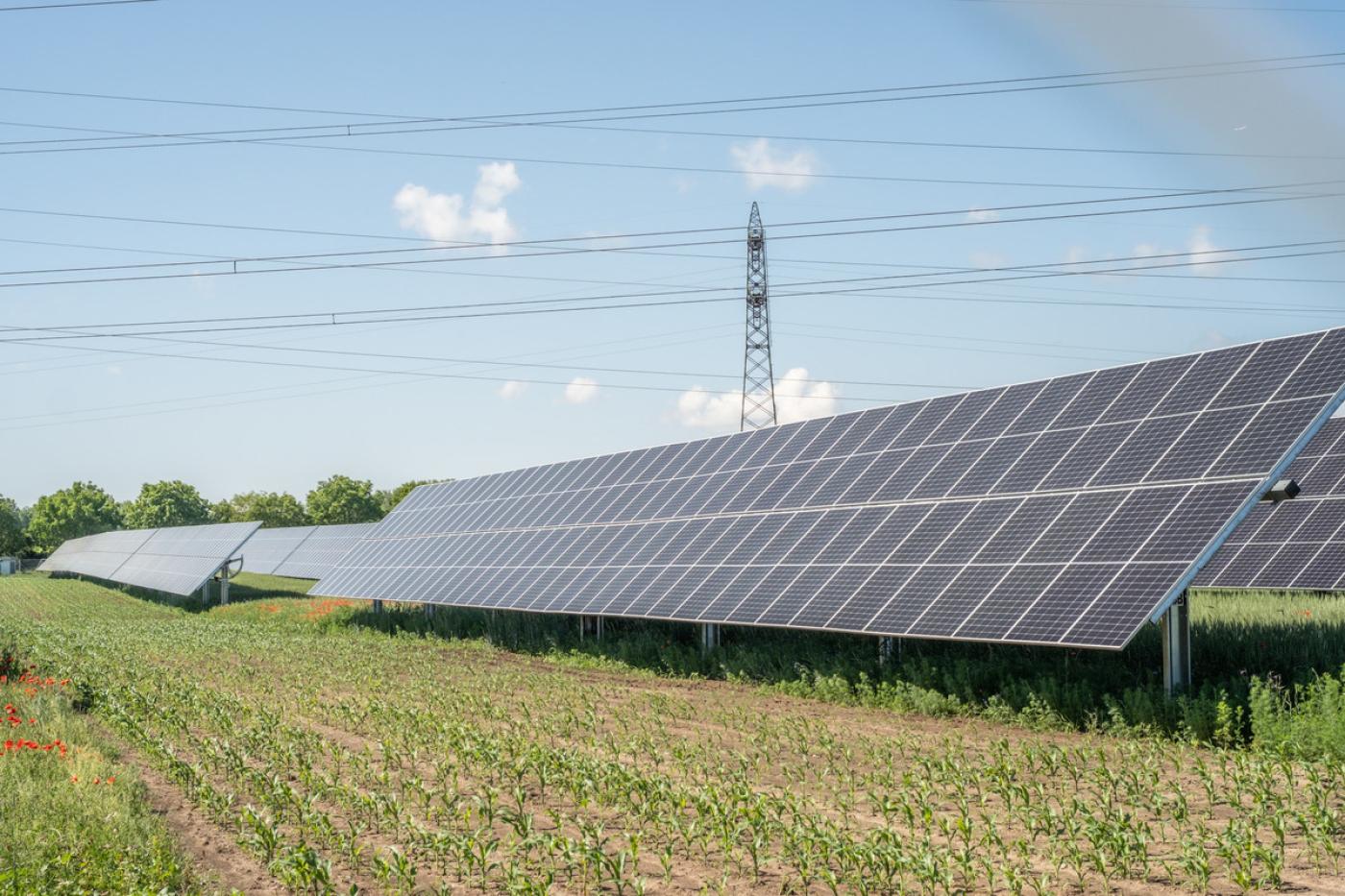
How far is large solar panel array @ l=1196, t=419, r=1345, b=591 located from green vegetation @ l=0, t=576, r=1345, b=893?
8292 millimetres

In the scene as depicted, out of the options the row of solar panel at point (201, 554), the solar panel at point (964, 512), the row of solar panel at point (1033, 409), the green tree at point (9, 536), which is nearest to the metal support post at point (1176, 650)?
the solar panel at point (964, 512)

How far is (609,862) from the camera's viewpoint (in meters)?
10.5

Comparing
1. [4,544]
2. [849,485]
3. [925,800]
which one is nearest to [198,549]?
[849,485]

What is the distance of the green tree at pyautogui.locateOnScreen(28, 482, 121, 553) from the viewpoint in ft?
474

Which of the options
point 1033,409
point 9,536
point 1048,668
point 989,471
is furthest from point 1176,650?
point 9,536

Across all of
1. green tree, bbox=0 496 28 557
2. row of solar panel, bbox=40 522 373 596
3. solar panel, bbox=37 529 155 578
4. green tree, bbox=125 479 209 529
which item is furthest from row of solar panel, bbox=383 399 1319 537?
green tree, bbox=125 479 209 529

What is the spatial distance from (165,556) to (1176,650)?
6050 cm

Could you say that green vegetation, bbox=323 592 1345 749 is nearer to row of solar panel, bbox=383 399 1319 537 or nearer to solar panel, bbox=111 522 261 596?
row of solar panel, bbox=383 399 1319 537

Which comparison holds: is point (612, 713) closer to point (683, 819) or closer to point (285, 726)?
point (285, 726)

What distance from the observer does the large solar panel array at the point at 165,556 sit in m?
54.8

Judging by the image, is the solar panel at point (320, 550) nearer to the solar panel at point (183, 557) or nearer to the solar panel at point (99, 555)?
the solar panel at point (183, 557)

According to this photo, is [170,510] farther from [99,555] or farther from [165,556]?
[165,556]

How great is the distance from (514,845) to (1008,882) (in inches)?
175

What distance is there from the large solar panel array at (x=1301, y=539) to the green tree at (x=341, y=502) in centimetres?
11068
